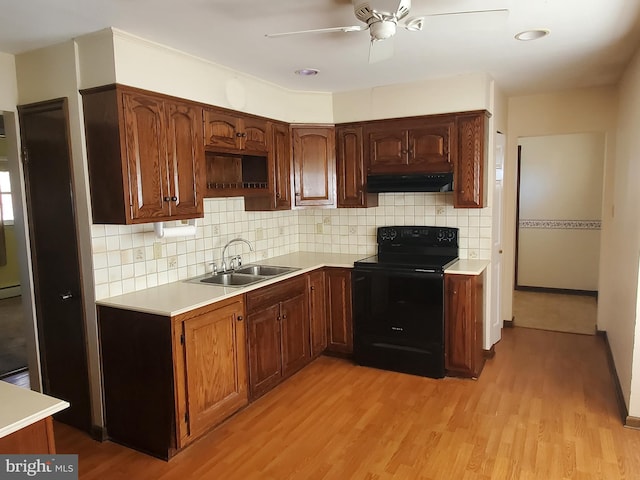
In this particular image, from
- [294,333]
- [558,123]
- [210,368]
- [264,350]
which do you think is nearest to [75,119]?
[210,368]

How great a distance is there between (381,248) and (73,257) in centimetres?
261

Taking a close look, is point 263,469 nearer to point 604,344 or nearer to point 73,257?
point 73,257

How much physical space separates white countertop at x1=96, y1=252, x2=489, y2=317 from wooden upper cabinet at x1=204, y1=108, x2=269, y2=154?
0.99 m

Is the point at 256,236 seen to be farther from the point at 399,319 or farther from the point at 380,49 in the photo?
the point at 380,49

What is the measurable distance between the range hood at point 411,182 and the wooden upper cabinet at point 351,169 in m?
0.10

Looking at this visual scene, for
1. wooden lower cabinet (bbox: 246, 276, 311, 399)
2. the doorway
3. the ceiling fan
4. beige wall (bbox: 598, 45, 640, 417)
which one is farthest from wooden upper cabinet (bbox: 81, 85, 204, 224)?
the doorway

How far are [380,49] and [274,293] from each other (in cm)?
184

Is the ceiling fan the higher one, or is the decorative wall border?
the ceiling fan

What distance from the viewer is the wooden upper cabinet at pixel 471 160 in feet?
11.8

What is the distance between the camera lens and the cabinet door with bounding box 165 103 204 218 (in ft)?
9.19

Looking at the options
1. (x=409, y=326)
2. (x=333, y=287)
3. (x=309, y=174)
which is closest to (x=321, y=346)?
(x=333, y=287)

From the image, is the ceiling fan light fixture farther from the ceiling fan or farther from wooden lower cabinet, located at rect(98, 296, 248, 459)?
wooden lower cabinet, located at rect(98, 296, 248, 459)

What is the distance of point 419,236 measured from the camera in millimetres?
4137

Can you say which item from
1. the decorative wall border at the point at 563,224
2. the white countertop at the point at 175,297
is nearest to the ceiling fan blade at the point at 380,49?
the white countertop at the point at 175,297
